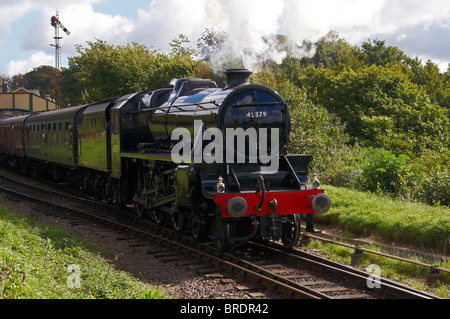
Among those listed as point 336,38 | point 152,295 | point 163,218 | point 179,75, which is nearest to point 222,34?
point 179,75

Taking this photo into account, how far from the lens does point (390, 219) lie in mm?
10180

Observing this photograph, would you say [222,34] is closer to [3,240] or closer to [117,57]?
[117,57]

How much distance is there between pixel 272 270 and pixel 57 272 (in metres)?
3.34

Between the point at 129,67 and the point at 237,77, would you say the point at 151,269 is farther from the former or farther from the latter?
the point at 129,67

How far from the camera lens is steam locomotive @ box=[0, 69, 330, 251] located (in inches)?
341

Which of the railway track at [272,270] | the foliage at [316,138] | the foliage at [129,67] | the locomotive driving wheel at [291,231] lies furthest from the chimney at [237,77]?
the foliage at [129,67]

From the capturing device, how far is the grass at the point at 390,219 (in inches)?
362

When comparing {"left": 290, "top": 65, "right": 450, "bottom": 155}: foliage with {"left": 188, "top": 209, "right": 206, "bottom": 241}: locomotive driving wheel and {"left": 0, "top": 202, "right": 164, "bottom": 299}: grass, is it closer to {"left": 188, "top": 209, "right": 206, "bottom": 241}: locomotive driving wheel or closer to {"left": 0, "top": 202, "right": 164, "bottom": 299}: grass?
{"left": 188, "top": 209, "right": 206, "bottom": 241}: locomotive driving wheel

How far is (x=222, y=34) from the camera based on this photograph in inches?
1357

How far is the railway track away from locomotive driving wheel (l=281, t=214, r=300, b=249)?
7.1 inches

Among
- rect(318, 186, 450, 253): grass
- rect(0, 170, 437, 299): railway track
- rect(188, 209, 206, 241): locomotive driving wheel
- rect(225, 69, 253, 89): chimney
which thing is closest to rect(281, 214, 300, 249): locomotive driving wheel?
rect(0, 170, 437, 299): railway track

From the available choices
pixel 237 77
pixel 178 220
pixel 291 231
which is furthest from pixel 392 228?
pixel 178 220

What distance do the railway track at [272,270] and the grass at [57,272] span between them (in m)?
1.36

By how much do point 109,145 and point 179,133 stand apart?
146 inches
